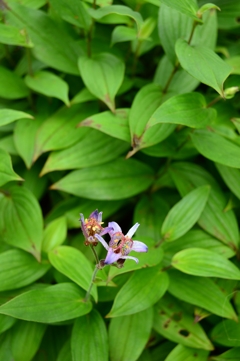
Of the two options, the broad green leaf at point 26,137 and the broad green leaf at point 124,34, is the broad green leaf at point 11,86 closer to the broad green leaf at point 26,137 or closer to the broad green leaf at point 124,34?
the broad green leaf at point 26,137

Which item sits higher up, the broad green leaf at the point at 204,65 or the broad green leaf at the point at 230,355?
the broad green leaf at the point at 204,65

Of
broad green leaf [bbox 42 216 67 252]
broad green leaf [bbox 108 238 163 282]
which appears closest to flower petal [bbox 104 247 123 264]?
broad green leaf [bbox 108 238 163 282]

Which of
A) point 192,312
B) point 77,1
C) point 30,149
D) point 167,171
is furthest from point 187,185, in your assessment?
point 77,1

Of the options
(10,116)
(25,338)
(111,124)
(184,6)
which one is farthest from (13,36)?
(25,338)

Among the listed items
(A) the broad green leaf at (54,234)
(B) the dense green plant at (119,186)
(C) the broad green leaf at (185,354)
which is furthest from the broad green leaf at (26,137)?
(C) the broad green leaf at (185,354)

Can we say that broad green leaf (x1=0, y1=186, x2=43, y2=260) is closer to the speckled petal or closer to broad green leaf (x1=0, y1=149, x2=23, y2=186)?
broad green leaf (x1=0, y1=149, x2=23, y2=186)

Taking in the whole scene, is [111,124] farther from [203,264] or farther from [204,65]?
[203,264]
